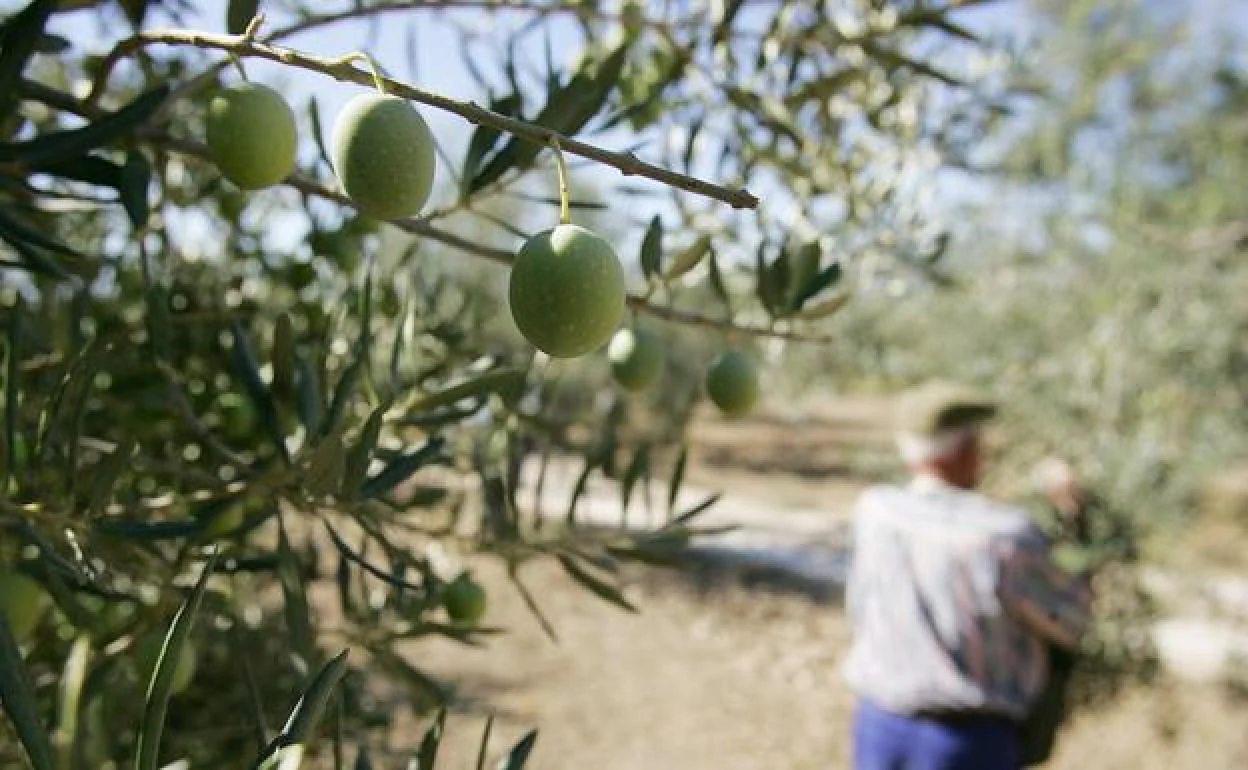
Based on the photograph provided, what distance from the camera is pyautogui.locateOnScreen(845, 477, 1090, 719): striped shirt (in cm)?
288

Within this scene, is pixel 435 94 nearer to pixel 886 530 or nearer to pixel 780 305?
pixel 780 305

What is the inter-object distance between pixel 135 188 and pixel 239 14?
25 centimetres

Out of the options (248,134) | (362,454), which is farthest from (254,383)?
(248,134)

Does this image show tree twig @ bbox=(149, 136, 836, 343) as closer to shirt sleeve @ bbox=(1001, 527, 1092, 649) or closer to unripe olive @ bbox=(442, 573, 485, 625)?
unripe olive @ bbox=(442, 573, 485, 625)

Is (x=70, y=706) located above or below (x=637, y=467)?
below

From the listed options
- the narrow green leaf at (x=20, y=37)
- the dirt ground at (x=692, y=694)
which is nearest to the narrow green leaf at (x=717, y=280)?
A: the narrow green leaf at (x=20, y=37)

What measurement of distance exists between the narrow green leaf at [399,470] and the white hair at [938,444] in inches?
89.8

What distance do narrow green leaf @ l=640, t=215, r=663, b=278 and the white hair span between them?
2.18 meters

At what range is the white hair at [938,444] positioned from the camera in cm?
315

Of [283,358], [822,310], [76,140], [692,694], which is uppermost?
[76,140]

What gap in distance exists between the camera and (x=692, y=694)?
19.7 ft

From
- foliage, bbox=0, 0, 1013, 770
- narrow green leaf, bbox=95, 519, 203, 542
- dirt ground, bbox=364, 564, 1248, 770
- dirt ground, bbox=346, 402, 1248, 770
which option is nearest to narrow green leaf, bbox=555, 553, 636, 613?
foliage, bbox=0, 0, 1013, 770

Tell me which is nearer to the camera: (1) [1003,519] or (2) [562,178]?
(2) [562,178]

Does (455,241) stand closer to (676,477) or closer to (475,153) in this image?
(475,153)
